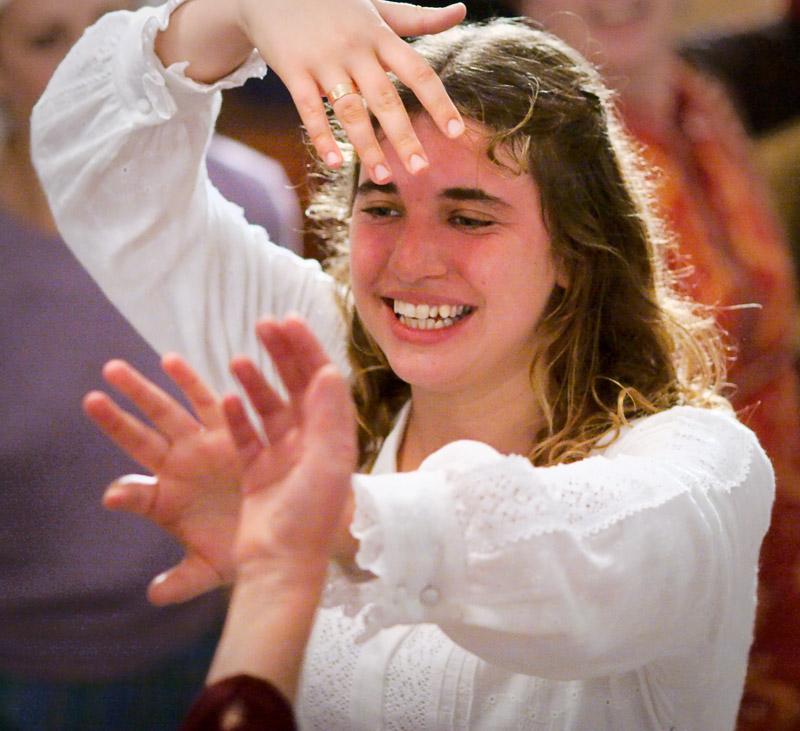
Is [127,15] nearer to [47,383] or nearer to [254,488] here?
[47,383]

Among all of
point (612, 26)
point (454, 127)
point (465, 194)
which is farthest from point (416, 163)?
point (612, 26)

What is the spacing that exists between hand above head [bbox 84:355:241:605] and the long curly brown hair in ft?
1.12

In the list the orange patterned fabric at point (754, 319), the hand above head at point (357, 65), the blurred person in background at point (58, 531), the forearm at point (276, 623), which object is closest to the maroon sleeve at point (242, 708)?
the forearm at point (276, 623)

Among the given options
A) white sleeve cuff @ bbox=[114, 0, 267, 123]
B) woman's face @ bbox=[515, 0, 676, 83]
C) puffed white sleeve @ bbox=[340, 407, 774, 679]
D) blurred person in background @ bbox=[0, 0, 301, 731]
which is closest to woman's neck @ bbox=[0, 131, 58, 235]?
blurred person in background @ bbox=[0, 0, 301, 731]

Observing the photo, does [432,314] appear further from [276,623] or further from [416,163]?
[276,623]

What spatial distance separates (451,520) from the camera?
45cm

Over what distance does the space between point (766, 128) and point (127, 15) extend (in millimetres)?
961

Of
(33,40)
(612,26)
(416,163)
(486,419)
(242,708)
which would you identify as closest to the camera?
(242,708)

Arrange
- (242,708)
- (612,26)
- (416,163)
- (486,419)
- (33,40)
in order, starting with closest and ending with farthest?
(242,708) < (416,163) < (33,40) < (486,419) < (612,26)

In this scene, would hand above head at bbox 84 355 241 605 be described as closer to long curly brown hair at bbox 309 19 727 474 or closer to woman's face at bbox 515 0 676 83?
long curly brown hair at bbox 309 19 727 474

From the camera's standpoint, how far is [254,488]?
41 cm

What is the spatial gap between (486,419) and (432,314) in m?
0.11

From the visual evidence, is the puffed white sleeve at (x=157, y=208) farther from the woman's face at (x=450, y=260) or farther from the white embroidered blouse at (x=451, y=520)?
the woman's face at (x=450, y=260)

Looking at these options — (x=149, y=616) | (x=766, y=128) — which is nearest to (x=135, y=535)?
(x=149, y=616)
